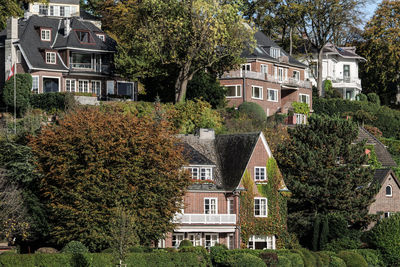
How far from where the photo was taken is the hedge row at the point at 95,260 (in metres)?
38.1

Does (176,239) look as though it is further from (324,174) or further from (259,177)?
(324,174)

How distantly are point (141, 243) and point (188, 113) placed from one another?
72.6 ft

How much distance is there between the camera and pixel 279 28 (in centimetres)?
Answer: 10088

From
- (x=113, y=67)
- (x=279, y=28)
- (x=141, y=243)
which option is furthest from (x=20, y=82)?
(x=279, y=28)

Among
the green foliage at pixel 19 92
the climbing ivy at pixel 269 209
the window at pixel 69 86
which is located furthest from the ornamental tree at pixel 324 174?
the window at pixel 69 86

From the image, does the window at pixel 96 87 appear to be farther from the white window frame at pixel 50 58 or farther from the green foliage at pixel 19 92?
the green foliage at pixel 19 92

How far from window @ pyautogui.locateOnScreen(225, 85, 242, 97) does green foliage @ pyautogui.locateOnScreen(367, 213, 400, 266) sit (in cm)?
2803

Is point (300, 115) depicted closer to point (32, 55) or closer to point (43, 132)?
point (32, 55)

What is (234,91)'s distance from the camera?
80500mm

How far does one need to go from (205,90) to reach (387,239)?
24872mm

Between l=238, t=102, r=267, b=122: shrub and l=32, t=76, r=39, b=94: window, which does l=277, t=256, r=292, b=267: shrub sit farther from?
l=32, t=76, r=39, b=94: window

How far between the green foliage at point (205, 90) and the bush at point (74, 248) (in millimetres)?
31535

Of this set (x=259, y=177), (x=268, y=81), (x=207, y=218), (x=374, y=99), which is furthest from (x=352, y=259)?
(x=374, y=99)

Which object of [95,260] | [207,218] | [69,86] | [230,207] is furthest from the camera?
[69,86]
